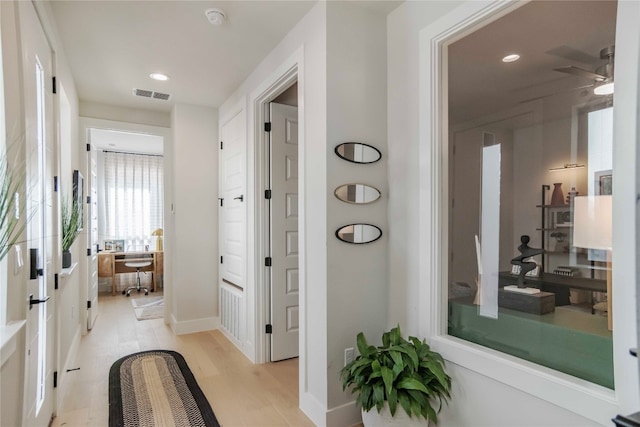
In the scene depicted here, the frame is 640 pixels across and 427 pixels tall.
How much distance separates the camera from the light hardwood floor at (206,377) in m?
2.29

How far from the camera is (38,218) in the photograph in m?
1.93

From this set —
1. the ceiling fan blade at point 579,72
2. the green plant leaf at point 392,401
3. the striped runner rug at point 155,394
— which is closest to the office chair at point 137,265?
the striped runner rug at point 155,394

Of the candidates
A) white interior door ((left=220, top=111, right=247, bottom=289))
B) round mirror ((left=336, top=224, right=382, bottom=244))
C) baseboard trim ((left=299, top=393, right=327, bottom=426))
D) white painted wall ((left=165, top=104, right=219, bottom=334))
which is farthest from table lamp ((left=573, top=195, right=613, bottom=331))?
white painted wall ((left=165, top=104, right=219, bottom=334))

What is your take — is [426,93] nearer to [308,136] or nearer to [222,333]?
[308,136]

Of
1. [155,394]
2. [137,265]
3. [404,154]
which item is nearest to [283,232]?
[404,154]

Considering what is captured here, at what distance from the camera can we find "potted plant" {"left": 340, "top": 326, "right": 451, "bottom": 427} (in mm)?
1702

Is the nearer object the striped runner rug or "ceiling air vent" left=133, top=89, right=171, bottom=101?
the striped runner rug

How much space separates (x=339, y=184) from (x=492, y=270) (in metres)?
1.01

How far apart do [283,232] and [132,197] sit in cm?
480

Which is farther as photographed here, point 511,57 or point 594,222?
point 511,57

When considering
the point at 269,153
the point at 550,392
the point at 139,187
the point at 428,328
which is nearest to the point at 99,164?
the point at 139,187

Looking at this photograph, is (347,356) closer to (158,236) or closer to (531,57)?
(531,57)

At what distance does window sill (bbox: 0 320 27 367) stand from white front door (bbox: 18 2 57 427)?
8.6 inches

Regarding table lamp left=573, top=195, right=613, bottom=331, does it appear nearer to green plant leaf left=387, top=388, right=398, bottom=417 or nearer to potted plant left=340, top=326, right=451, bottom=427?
potted plant left=340, top=326, right=451, bottom=427
